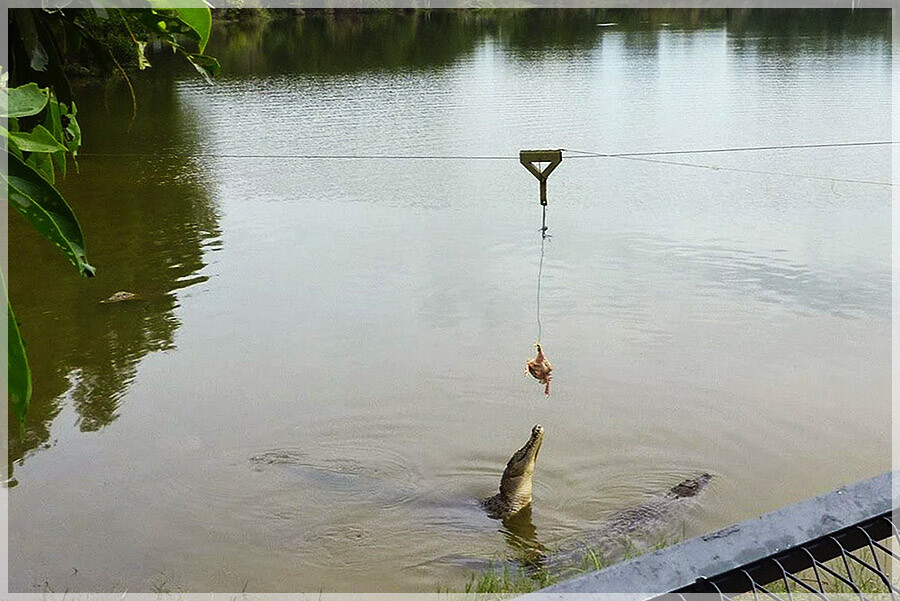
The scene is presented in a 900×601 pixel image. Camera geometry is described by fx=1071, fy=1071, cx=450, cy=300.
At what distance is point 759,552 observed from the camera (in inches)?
42.6

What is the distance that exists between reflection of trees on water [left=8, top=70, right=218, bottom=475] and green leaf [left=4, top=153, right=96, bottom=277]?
3771 mm

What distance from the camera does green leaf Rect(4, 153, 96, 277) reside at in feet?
2.27

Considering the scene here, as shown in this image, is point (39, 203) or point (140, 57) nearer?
point (39, 203)

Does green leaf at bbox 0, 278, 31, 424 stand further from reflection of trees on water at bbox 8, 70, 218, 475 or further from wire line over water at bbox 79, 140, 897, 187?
wire line over water at bbox 79, 140, 897, 187

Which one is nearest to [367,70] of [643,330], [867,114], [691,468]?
[867,114]

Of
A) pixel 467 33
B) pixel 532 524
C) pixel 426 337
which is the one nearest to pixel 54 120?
pixel 532 524

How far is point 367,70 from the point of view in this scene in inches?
845

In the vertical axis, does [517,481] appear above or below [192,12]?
below

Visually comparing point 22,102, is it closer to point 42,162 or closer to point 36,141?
point 36,141

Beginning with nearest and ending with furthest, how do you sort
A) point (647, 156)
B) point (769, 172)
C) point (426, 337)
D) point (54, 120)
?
point (54, 120) < point (426, 337) < point (769, 172) < point (647, 156)

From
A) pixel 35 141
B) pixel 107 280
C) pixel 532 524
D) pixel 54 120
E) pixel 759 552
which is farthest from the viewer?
pixel 107 280

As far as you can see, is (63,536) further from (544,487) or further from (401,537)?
(544,487)

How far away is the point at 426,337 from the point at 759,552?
258 inches

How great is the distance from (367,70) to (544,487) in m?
17.1
